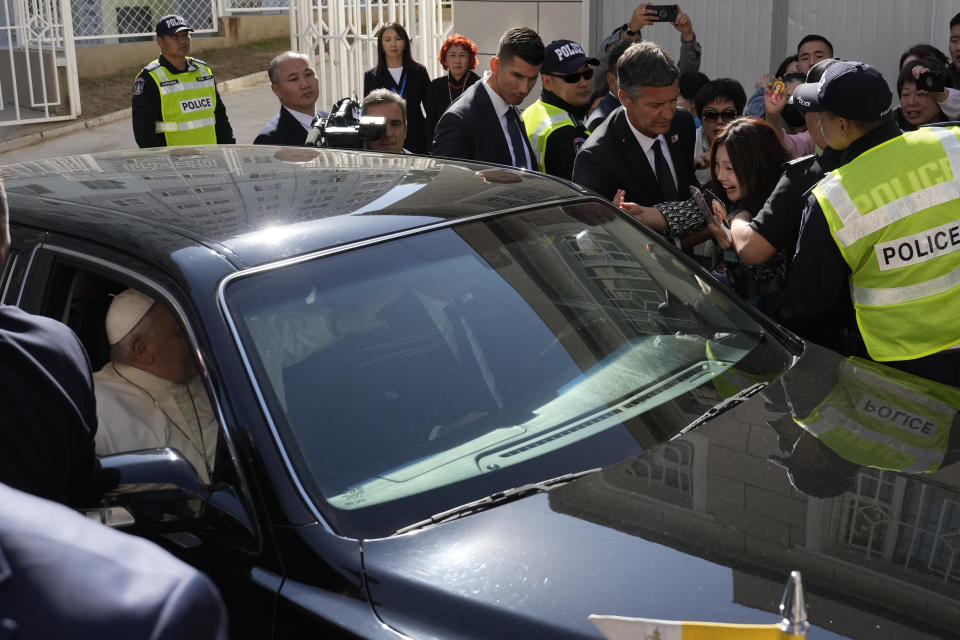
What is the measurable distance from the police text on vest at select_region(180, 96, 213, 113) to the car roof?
13.7ft

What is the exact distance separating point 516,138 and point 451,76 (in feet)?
9.56

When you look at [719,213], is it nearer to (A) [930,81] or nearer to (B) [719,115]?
(B) [719,115]

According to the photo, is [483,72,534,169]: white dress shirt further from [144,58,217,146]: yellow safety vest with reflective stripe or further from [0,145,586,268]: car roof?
[144,58,217,146]: yellow safety vest with reflective stripe

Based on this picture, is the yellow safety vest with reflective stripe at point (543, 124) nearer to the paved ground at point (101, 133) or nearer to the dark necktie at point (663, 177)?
the dark necktie at point (663, 177)

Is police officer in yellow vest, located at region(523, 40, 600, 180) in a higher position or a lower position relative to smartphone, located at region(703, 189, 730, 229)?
higher

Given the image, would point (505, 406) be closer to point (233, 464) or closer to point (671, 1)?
point (233, 464)

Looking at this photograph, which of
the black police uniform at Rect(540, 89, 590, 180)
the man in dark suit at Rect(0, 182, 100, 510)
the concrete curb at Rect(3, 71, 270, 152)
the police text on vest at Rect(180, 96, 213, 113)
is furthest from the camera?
the concrete curb at Rect(3, 71, 270, 152)

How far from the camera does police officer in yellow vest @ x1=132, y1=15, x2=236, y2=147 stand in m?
7.49

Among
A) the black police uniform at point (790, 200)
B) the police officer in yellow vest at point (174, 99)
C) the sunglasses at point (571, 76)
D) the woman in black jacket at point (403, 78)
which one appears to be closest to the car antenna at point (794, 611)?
the black police uniform at point (790, 200)

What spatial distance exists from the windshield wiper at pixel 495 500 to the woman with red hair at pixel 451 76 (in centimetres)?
603

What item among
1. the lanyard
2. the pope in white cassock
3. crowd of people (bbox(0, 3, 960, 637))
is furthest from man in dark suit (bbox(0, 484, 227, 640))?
the lanyard

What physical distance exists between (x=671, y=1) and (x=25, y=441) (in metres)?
7.93

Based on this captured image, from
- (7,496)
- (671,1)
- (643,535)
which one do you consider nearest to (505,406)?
(643,535)

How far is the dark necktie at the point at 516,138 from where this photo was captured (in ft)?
17.6
